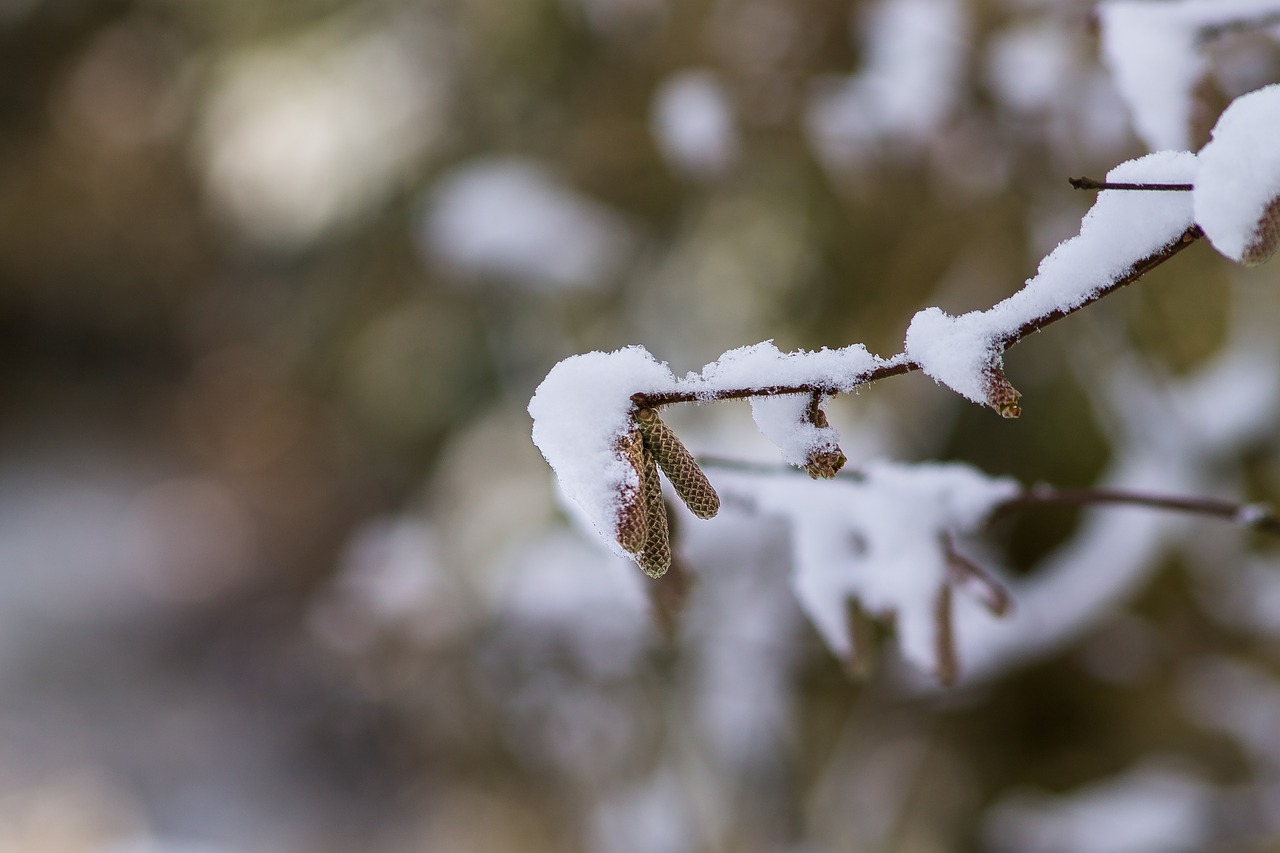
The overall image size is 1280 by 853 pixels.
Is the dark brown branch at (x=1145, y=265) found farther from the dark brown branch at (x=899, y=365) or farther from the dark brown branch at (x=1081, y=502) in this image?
the dark brown branch at (x=1081, y=502)

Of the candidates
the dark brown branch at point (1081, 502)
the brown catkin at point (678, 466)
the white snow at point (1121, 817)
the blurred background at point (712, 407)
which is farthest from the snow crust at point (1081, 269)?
the white snow at point (1121, 817)

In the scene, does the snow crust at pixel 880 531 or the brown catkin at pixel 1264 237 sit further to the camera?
the snow crust at pixel 880 531

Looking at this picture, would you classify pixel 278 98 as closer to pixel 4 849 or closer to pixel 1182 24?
pixel 4 849

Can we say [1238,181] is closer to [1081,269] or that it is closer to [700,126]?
[1081,269]

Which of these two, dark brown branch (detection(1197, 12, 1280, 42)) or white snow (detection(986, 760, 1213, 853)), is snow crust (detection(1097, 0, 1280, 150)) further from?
white snow (detection(986, 760, 1213, 853))

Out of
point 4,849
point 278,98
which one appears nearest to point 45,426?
point 4,849

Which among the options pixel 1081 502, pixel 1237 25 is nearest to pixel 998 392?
pixel 1081 502
